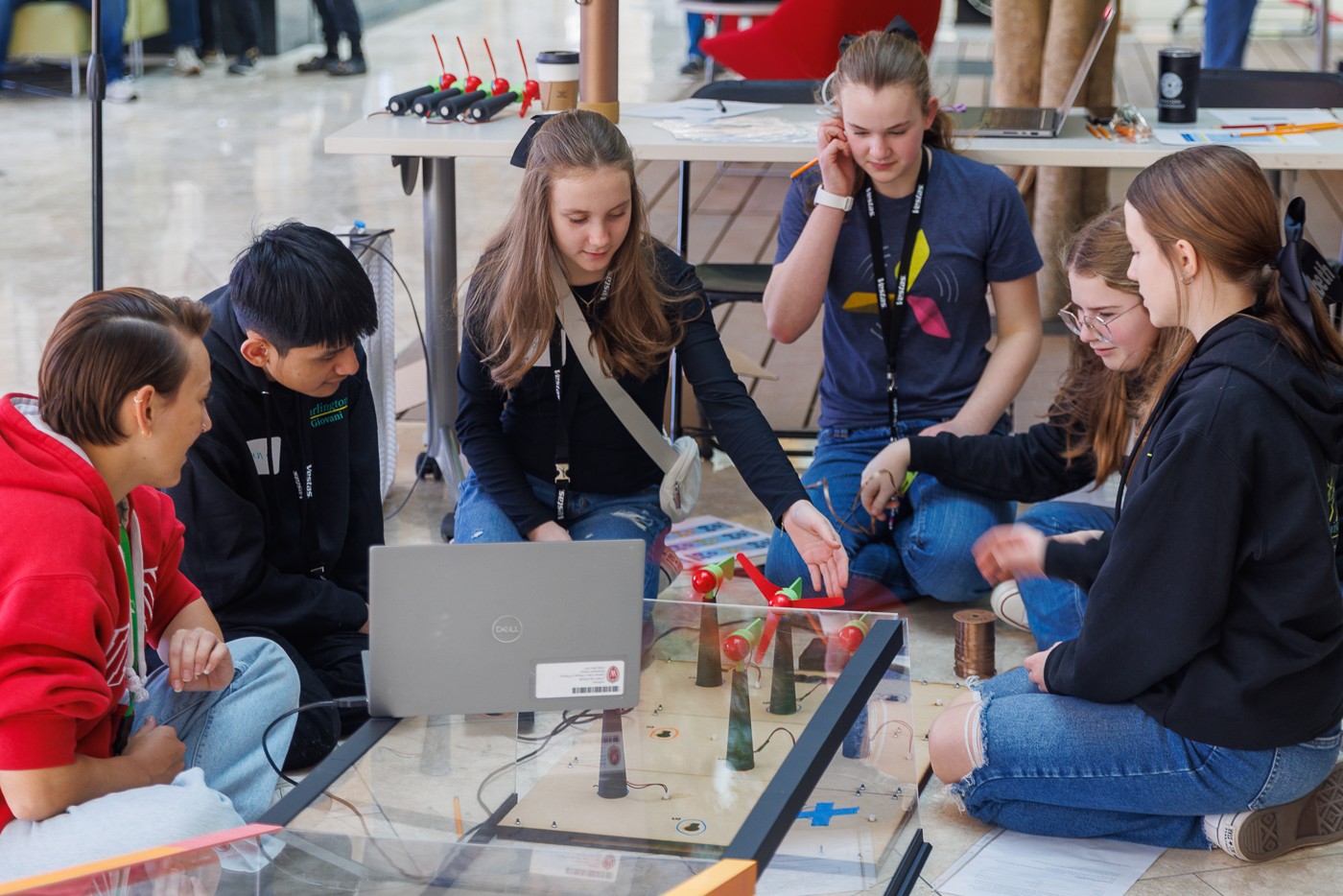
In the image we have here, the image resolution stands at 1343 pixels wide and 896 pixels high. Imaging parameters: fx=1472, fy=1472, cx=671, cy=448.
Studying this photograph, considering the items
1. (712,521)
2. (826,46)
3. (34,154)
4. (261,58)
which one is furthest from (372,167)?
(712,521)

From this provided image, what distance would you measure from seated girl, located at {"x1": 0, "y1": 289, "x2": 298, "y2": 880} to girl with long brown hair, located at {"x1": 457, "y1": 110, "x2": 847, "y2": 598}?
767 millimetres

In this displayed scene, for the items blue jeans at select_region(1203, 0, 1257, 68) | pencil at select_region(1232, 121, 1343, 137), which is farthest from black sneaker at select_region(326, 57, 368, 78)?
pencil at select_region(1232, 121, 1343, 137)

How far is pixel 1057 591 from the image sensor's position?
2553mm

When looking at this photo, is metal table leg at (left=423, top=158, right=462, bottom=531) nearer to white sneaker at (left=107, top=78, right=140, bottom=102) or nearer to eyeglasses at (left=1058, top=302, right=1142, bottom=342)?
eyeglasses at (left=1058, top=302, right=1142, bottom=342)

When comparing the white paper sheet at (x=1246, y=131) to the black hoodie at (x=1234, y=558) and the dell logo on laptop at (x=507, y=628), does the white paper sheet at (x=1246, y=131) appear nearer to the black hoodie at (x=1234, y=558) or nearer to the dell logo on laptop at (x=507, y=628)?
the black hoodie at (x=1234, y=558)

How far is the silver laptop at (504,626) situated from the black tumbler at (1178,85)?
96.6 inches

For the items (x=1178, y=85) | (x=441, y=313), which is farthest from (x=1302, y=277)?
(x=441, y=313)

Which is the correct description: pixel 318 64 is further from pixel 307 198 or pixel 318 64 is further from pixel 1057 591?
pixel 1057 591

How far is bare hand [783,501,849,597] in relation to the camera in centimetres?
228

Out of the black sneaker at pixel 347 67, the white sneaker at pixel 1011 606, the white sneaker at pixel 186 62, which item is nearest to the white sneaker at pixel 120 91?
the white sneaker at pixel 186 62

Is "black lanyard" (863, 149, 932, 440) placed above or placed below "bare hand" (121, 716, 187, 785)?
above

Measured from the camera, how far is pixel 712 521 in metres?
3.28

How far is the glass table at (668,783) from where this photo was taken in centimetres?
135

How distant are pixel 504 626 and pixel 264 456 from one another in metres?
0.82
